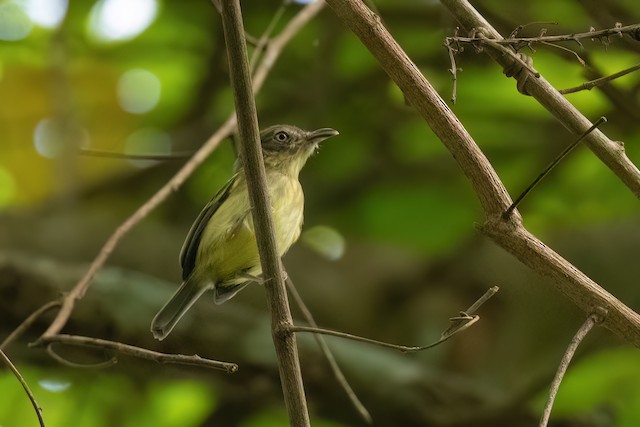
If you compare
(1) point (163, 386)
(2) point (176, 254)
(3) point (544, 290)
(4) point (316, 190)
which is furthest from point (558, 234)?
(1) point (163, 386)

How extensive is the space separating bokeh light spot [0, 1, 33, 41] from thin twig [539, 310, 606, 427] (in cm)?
443

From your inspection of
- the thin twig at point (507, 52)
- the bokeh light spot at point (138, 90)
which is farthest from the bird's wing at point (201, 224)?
the bokeh light spot at point (138, 90)

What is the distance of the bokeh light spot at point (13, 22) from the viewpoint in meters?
5.44

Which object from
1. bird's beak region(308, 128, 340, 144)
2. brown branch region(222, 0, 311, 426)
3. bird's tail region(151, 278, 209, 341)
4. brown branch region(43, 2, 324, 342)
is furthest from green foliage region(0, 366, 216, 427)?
brown branch region(222, 0, 311, 426)

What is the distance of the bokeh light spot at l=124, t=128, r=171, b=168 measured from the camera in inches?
248

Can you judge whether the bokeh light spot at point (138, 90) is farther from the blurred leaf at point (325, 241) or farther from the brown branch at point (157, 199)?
Result: the brown branch at point (157, 199)

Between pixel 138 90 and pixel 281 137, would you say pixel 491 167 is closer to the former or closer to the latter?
pixel 281 137

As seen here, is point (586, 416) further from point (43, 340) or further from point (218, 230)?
point (43, 340)

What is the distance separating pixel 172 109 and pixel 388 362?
102 inches

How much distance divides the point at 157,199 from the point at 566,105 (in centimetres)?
157

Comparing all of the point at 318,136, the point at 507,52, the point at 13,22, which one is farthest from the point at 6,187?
the point at 507,52

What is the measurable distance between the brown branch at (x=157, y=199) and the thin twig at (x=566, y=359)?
4.37 ft

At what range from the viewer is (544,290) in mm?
4234

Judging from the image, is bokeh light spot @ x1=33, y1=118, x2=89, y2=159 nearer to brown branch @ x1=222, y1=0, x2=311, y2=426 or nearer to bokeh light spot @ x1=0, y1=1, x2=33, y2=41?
bokeh light spot @ x1=0, y1=1, x2=33, y2=41
